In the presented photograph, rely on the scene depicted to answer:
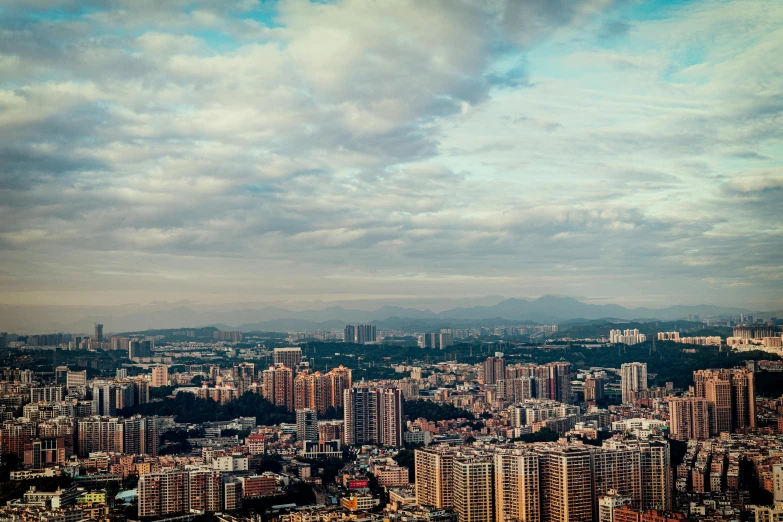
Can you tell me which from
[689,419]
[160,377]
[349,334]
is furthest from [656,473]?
[349,334]

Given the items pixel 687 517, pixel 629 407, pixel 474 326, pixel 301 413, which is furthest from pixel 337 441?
pixel 474 326

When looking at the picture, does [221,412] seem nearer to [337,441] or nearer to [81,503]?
[337,441]

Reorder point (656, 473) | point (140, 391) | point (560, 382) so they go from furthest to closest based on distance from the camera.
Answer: point (560, 382)
point (140, 391)
point (656, 473)

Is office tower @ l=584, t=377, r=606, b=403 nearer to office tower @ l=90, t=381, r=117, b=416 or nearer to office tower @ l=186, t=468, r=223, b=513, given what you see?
office tower @ l=90, t=381, r=117, b=416

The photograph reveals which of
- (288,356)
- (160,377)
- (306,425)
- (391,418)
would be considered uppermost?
(288,356)

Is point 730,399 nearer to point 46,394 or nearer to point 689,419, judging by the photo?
point 689,419

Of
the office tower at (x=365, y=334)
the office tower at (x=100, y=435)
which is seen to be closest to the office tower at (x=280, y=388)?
the office tower at (x=100, y=435)

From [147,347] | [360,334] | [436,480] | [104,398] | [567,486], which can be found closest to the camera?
[567,486]
